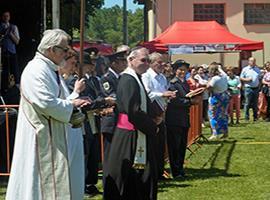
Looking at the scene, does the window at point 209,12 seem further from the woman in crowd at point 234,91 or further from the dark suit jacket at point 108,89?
the dark suit jacket at point 108,89

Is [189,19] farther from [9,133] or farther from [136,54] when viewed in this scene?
[136,54]

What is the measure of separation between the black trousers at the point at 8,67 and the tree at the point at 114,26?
9534 cm

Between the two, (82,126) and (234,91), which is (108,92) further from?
(234,91)

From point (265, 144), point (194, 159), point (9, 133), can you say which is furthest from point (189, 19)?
point (9, 133)

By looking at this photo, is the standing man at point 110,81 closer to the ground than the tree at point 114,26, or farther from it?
closer to the ground

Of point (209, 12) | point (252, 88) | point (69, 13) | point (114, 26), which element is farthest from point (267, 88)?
point (114, 26)

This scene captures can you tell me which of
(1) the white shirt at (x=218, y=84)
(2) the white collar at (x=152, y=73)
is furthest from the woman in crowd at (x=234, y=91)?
(2) the white collar at (x=152, y=73)

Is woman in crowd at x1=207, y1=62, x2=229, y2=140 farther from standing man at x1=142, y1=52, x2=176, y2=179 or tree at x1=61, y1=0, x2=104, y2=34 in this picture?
standing man at x1=142, y1=52, x2=176, y2=179

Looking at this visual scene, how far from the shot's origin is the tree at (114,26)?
4323 inches

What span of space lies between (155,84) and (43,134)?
4.28 m

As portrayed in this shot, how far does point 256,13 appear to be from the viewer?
35.2 m

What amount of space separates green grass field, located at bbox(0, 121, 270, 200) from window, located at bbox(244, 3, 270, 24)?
1990 cm

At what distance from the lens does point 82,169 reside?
5.60 metres

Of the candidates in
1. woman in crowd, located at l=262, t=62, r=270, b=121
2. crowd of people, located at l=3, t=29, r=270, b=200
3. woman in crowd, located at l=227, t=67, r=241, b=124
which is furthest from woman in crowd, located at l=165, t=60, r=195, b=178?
woman in crowd, located at l=262, t=62, r=270, b=121
